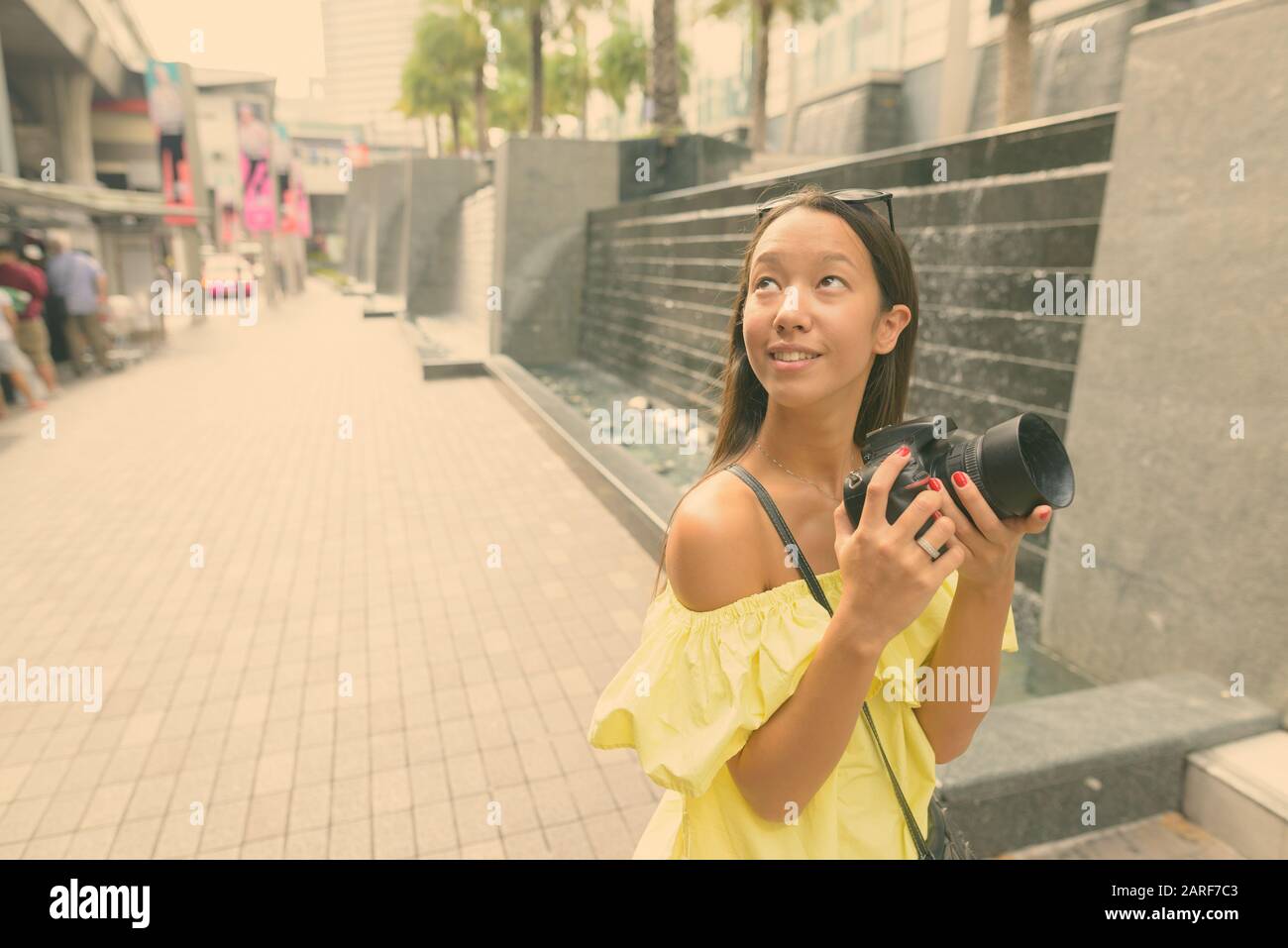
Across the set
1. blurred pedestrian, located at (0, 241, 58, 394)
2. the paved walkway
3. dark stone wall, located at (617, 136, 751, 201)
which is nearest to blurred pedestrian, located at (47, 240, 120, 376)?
blurred pedestrian, located at (0, 241, 58, 394)

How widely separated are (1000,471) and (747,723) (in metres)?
0.51

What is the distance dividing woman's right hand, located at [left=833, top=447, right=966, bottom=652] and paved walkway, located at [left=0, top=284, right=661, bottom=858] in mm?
→ 2390

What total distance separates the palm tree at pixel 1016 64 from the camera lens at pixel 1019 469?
13.9m

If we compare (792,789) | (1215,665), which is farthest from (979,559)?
(1215,665)

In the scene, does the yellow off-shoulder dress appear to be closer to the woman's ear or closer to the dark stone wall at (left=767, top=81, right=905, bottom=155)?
the woman's ear

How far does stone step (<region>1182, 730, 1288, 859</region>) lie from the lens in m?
2.96

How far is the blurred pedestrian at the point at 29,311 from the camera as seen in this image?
11.8 metres

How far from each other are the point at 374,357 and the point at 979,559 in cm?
1667

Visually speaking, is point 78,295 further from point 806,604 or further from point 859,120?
point 859,120

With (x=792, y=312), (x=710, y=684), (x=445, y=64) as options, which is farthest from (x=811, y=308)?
(x=445, y=64)

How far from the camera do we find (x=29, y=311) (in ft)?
38.9
